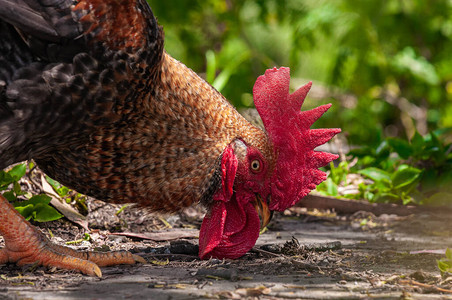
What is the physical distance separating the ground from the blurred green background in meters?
3.28

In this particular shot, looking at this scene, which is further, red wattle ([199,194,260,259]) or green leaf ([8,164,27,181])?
green leaf ([8,164,27,181])

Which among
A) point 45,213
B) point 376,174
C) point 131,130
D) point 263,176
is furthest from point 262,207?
point 376,174

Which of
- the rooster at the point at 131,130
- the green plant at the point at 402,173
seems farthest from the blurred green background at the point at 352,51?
the rooster at the point at 131,130

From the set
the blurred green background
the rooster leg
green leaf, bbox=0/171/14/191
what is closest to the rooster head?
the rooster leg

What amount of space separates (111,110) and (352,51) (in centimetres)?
680

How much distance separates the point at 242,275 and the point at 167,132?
110 cm

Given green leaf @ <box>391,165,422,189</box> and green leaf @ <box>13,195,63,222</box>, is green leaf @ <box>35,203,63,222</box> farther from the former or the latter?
green leaf @ <box>391,165,422,189</box>

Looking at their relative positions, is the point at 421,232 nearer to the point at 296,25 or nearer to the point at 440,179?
the point at 440,179

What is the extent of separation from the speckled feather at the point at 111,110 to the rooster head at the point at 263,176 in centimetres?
8

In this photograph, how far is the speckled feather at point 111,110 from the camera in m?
3.43

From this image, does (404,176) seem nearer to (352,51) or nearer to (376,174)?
(376,174)

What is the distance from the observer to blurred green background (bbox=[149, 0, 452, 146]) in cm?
954

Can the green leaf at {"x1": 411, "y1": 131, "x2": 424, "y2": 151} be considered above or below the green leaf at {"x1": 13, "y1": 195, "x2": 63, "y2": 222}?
above

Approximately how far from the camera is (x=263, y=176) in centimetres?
411
